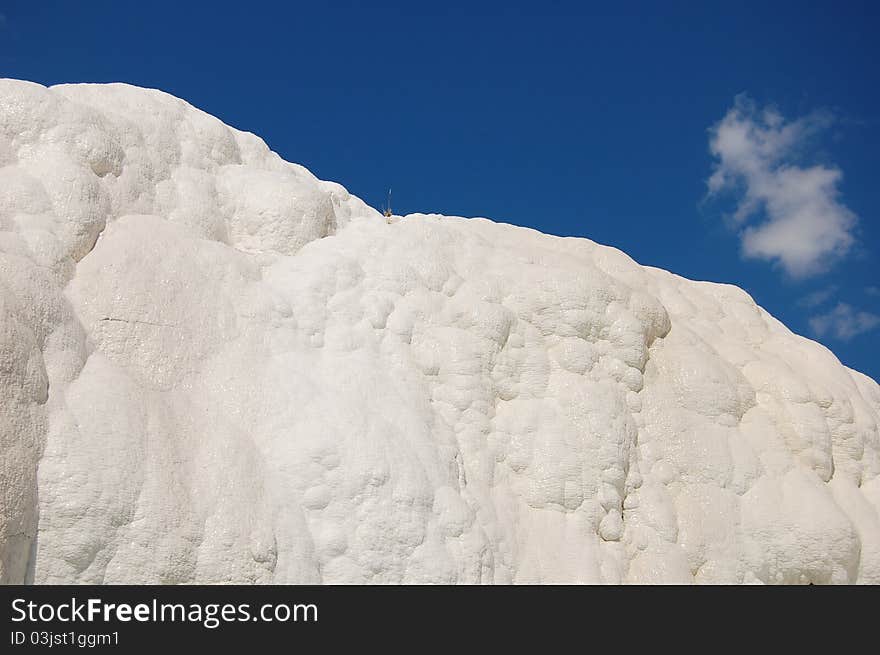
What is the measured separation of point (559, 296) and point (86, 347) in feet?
14.2

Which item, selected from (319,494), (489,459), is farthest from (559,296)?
(319,494)

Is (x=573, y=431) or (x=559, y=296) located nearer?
(x=573, y=431)

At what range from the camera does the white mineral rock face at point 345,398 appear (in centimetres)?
561

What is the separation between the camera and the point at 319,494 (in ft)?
20.5

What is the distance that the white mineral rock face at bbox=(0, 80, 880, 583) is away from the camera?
5605 mm

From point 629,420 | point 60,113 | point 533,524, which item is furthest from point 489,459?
point 60,113

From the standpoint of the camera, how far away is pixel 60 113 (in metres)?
6.98

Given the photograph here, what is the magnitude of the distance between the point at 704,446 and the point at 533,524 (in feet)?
6.39

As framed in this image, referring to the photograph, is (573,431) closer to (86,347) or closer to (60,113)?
(86,347)

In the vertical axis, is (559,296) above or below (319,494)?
above

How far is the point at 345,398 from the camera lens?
6840mm

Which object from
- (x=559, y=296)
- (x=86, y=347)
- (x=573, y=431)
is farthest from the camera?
(x=559, y=296)

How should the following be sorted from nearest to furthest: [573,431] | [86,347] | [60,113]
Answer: [86,347] → [60,113] → [573,431]
